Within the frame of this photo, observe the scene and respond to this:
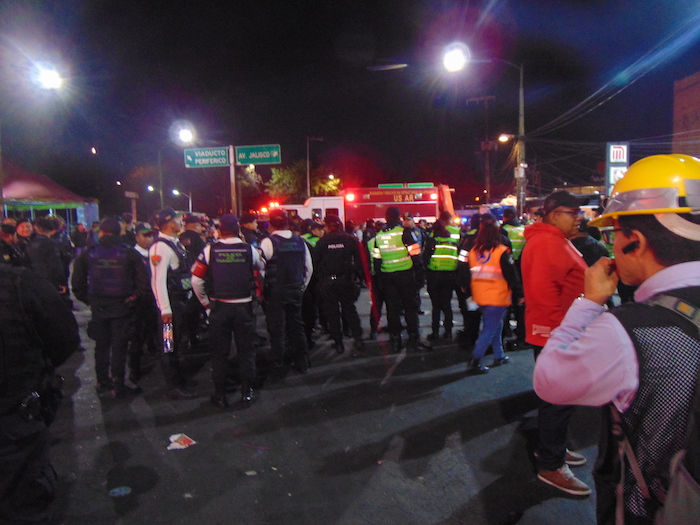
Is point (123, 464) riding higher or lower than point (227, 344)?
lower

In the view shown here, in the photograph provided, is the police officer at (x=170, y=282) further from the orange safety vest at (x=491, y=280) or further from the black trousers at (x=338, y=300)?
the orange safety vest at (x=491, y=280)

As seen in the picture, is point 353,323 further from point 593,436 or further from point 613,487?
point 613,487

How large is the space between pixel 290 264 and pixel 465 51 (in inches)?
305

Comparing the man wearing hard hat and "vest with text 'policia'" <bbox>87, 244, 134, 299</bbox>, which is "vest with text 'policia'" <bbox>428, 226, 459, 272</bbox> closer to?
"vest with text 'policia'" <bbox>87, 244, 134, 299</bbox>

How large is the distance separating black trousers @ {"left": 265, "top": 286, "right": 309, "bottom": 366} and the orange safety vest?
2.37m

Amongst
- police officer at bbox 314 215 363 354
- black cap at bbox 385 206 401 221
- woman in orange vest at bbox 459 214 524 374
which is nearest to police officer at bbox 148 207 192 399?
police officer at bbox 314 215 363 354

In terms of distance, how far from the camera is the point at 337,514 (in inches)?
119

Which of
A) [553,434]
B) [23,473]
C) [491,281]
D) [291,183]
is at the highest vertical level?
[291,183]

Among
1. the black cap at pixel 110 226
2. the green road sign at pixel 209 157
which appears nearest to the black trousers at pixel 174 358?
the black cap at pixel 110 226

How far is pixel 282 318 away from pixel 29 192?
2078 cm

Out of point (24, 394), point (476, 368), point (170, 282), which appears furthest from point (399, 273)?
point (24, 394)

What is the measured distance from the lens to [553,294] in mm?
→ 3457

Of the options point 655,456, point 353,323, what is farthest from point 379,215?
point 655,456

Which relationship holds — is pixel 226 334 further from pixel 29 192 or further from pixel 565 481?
pixel 29 192
